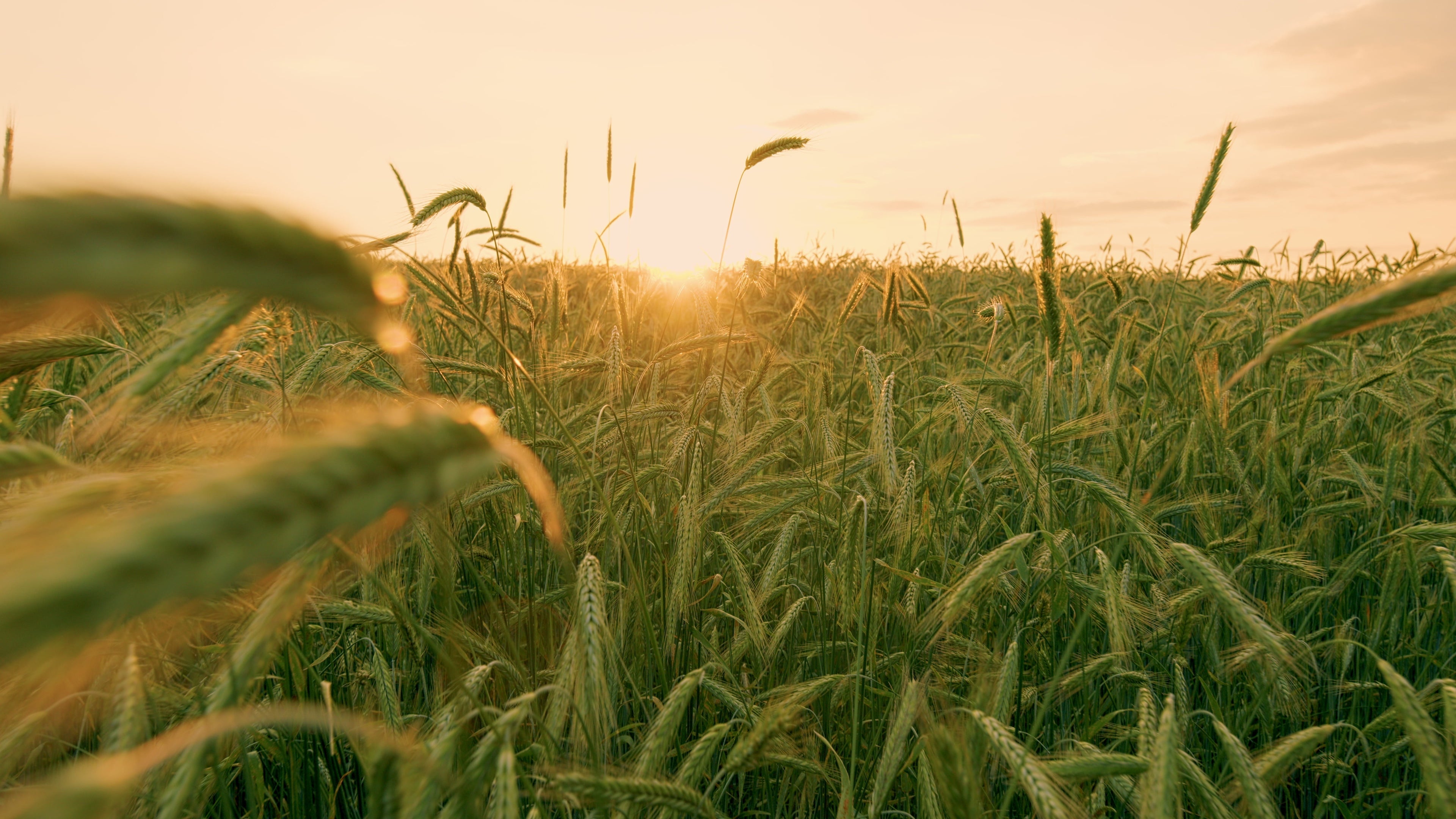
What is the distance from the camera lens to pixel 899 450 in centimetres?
253

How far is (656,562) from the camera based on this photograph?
84.5 inches

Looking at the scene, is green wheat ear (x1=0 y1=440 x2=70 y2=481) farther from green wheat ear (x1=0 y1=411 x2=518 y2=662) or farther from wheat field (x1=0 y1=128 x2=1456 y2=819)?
green wheat ear (x1=0 y1=411 x2=518 y2=662)

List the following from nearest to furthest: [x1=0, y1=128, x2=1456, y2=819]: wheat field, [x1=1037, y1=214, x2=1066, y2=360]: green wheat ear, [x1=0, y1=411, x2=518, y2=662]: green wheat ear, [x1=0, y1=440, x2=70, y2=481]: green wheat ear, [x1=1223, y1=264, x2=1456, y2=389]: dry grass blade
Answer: [x1=0, y1=411, x2=518, y2=662]: green wheat ear → [x1=0, y1=128, x2=1456, y2=819]: wheat field → [x1=0, y1=440, x2=70, y2=481]: green wheat ear → [x1=1223, y1=264, x2=1456, y2=389]: dry grass blade → [x1=1037, y1=214, x2=1066, y2=360]: green wheat ear

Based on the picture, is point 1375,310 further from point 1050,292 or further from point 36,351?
point 36,351

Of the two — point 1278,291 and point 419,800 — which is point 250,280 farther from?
point 1278,291

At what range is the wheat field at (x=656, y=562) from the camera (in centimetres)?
54

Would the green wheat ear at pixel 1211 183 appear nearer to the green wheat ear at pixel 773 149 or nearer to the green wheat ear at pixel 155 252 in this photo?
the green wheat ear at pixel 773 149

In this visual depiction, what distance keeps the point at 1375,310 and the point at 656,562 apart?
1667 mm

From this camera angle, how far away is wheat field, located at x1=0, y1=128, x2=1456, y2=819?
0.54 metres

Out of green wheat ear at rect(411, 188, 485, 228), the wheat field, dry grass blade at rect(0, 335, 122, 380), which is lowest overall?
the wheat field

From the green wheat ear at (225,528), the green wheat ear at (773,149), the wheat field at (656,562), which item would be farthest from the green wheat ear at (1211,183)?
the green wheat ear at (225,528)

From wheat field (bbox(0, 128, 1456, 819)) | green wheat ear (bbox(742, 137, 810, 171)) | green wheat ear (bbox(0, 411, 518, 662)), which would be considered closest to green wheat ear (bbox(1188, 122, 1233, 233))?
wheat field (bbox(0, 128, 1456, 819))

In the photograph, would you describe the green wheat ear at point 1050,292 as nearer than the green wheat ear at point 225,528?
No

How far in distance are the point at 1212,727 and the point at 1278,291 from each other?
15.4ft
